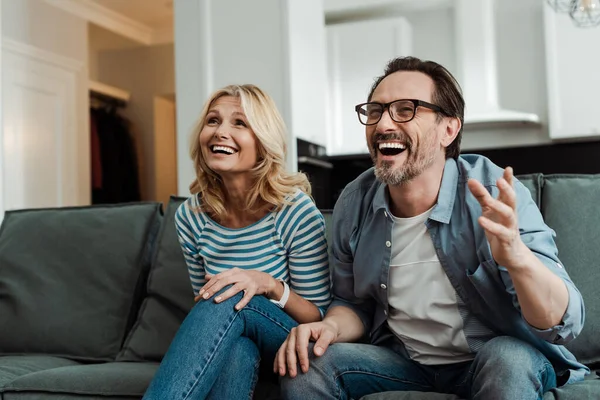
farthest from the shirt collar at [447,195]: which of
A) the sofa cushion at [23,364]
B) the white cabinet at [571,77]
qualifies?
the white cabinet at [571,77]

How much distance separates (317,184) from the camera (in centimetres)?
495

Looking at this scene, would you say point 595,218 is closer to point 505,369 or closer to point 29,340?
point 505,369

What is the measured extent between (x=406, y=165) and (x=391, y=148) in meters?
0.05

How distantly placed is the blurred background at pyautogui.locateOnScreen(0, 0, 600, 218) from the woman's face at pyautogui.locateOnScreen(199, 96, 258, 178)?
2.50 metres

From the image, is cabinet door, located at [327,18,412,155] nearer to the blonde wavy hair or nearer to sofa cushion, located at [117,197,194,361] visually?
sofa cushion, located at [117,197,194,361]

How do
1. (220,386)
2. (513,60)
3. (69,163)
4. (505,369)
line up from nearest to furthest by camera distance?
(505,369) < (220,386) < (513,60) < (69,163)

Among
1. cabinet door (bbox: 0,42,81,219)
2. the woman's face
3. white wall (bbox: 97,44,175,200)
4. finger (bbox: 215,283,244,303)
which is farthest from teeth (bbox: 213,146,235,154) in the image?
white wall (bbox: 97,44,175,200)

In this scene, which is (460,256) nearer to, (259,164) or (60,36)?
(259,164)

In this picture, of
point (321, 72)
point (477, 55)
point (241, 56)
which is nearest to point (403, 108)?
point (241, 56)

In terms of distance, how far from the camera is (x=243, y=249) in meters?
1.85

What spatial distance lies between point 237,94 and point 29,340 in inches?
41.2

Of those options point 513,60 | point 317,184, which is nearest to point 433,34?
point 513,60

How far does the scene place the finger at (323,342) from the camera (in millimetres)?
1522

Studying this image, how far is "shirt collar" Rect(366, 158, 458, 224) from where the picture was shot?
1.58m
